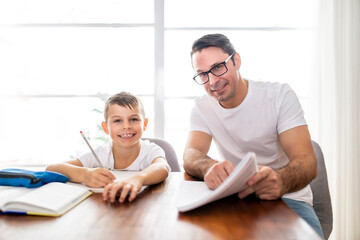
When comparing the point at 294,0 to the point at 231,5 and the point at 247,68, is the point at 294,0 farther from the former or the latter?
the point at 247,68

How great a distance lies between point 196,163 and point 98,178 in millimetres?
424

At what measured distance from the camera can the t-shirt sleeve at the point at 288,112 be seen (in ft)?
4.57

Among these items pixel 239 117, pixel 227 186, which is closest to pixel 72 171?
pixel 227 186

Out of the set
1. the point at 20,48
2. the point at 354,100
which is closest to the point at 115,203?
the point at 354,100

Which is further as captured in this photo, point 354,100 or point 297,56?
point 297,56

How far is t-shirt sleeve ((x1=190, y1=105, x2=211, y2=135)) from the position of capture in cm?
159

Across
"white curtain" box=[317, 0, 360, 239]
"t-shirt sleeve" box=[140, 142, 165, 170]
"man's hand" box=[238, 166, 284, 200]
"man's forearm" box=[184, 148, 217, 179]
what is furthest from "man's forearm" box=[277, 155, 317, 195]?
"white curtain" box=[317, 0, 360, 239]

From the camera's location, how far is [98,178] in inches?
40.6

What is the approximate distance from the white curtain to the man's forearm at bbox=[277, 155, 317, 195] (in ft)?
4.99

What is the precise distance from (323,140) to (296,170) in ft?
5.34

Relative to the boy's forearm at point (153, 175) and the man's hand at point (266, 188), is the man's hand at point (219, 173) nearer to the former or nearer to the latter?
the man's hand at point (266, 188)

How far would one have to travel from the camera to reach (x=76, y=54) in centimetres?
281

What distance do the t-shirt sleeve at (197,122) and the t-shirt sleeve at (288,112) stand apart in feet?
1.25

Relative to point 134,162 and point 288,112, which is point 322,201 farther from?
point 134,162
